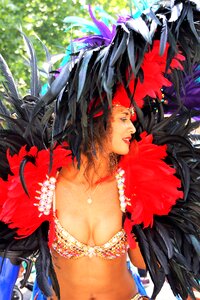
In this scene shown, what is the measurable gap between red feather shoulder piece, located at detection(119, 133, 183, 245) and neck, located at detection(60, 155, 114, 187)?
102mm

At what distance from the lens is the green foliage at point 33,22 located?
19.3ft

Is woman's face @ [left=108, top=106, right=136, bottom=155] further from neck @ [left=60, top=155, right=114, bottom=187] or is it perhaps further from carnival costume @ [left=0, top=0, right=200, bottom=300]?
neck @ [left=60, top=155, right=114, bottom=187]

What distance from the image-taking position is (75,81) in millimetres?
1762

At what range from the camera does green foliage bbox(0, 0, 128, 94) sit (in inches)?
232

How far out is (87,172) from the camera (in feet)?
6.87

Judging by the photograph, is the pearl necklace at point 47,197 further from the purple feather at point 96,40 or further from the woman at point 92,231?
the purple feather at point 96,40

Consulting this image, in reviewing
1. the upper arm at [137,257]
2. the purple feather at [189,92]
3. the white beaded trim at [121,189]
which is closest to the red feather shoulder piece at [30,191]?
the white beaded trim at [121,189]

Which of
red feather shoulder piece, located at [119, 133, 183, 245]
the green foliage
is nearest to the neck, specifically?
red feather shoulder piece, located at [119, 133, 183, 245]

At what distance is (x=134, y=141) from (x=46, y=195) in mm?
441

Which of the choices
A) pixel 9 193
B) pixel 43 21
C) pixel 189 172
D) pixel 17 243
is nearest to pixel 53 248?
pixel 17 243

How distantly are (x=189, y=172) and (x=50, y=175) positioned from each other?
583mm

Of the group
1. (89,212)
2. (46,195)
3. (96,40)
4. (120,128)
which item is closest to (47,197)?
(46,195)

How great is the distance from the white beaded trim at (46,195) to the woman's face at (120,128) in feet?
1.06

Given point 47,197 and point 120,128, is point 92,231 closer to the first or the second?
point 47,197
